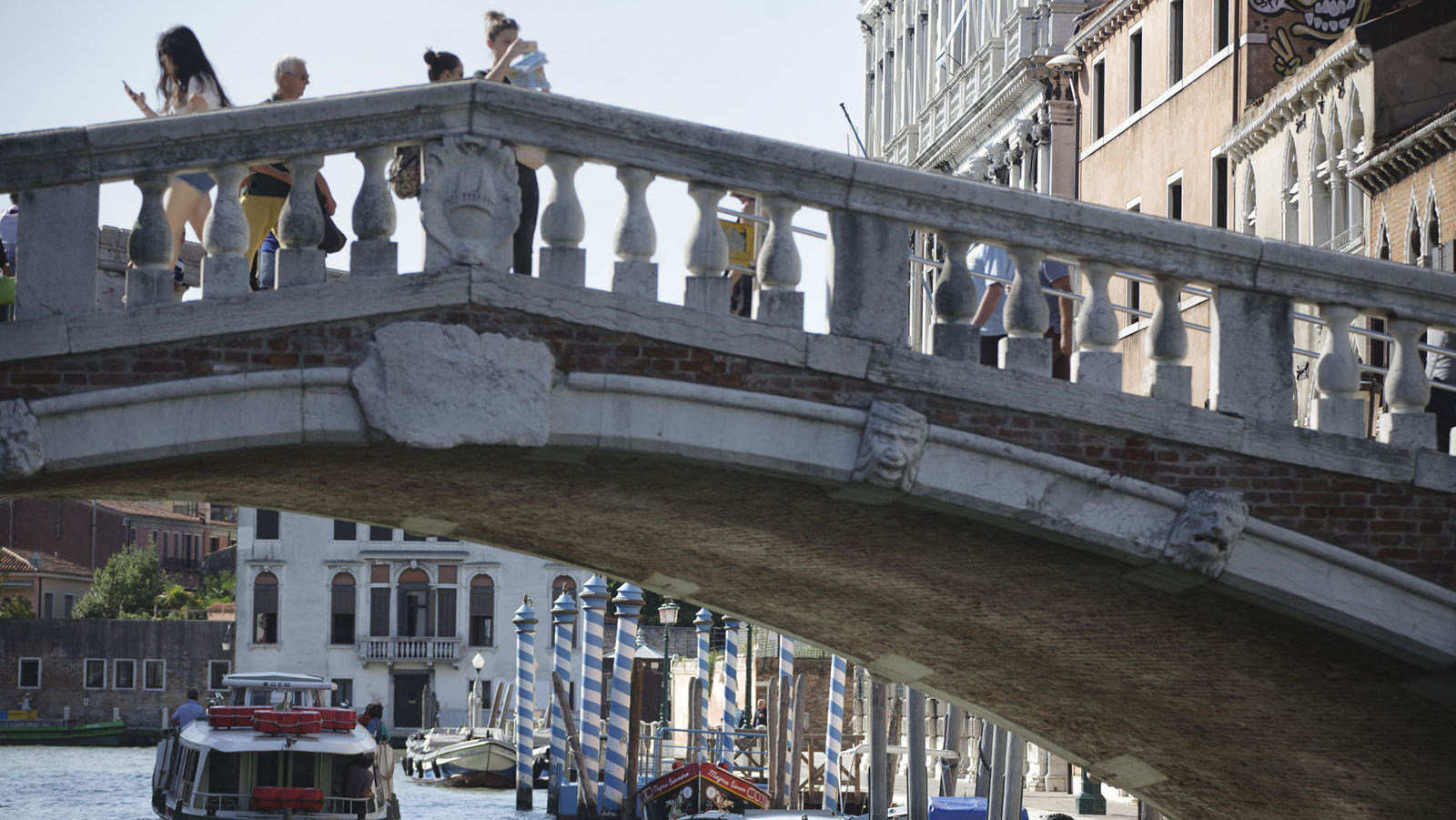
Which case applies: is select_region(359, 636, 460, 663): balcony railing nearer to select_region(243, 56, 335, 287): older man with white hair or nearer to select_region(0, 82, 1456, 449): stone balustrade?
select_region(243, 56, 335, 287): older man with white hair

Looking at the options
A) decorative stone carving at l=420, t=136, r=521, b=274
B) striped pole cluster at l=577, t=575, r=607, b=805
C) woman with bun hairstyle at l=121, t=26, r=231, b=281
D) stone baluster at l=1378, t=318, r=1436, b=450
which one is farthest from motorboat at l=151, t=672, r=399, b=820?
stone baluster at l=1378, t=318, r=1436, b=450

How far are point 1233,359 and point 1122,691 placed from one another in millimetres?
2876

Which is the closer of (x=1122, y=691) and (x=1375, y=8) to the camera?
(x=1122, y=691)

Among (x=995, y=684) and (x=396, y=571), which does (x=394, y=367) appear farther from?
(x=396, y=571)

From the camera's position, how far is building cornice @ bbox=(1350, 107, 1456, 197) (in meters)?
12.3

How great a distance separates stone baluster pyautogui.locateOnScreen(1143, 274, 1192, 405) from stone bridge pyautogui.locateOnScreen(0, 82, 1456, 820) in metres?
0.01

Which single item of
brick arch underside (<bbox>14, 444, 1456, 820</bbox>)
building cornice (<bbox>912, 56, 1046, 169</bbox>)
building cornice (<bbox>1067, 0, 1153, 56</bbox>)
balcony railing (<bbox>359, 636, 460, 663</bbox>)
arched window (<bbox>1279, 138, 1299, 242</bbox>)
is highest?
building cornice (<bbox>1067, 0, 1153, 56</bbox>)

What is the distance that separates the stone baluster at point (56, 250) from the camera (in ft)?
21.7

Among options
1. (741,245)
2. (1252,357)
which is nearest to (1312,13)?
(741,245)

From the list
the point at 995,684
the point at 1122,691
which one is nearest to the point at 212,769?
the point at 995,684

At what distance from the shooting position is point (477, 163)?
6.90 metres

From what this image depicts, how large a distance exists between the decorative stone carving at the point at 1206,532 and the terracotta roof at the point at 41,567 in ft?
190

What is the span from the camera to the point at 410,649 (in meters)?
49.5

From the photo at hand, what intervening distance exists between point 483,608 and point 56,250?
4348cm
